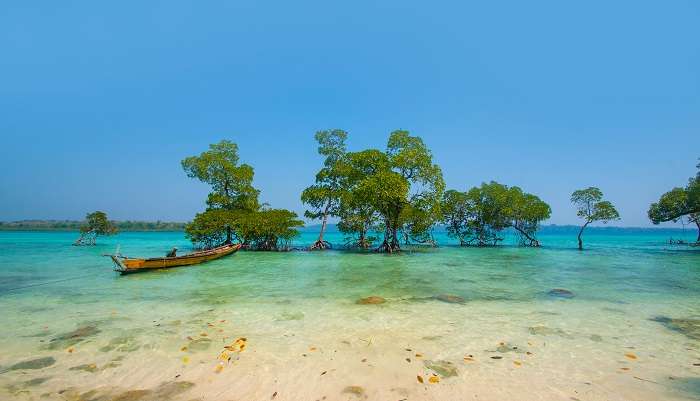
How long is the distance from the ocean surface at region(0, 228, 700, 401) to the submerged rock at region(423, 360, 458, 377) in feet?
0.10

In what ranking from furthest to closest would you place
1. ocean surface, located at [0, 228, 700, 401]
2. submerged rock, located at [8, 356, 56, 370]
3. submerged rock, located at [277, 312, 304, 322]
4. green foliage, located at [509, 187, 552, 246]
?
green foliage, located at [509, 187, 552, 246], submerged rock, located at [277, 312, 304, 322], submerged rock, located at [8, 356, 56, 370], ocean surface, located at [0, 228, 700, 401]

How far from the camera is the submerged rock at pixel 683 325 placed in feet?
22.3

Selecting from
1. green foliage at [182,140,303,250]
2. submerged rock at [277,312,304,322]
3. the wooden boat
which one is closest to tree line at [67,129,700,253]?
green foliage at [182,140,303,250]

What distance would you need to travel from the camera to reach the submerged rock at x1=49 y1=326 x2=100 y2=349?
19.9ft

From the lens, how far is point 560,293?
11.1m

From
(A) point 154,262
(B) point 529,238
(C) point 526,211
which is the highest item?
(C) point 526,211

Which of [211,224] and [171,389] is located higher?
[211,224]

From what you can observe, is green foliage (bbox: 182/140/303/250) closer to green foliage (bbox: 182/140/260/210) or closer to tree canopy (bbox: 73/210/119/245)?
green foliage (bbox: 182/140/260/210)

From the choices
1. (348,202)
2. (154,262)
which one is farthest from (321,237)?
(154,262)

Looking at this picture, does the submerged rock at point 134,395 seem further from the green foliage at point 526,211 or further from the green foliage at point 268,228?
the green foliage at point 526,211

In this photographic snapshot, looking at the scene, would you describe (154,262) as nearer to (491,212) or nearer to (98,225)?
(98,225)

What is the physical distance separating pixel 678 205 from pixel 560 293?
2962 centimetres

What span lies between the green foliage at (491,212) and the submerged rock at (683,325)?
1171 inches

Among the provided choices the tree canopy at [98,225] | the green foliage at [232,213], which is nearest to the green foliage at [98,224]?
the tree canopy at [98,225]
